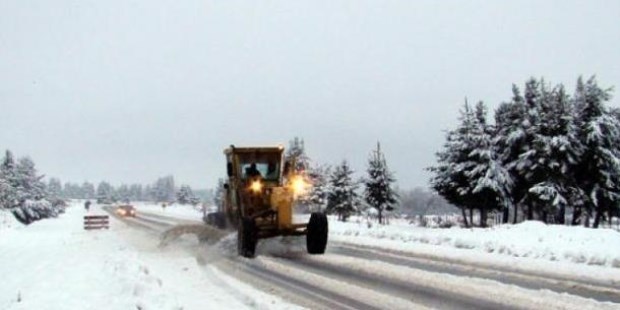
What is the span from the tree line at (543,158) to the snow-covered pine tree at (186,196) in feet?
321

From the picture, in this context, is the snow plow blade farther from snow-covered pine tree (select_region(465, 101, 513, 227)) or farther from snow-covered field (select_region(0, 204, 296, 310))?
snow-covered pine tree (select_region(465, 101, 513, 227))

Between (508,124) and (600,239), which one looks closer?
(600,239)

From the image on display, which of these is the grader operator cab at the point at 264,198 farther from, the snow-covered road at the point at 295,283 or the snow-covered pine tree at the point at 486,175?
the snow-covered pine tree at the point at 486,175

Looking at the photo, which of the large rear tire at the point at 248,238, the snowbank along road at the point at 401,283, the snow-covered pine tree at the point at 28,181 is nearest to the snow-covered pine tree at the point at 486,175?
the snowbank along road at the point at 401,283

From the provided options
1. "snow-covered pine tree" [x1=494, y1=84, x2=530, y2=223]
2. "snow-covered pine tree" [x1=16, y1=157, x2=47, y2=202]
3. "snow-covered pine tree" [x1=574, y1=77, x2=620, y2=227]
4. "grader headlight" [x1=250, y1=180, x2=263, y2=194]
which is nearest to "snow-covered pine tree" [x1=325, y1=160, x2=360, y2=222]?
"snow-covered pine tree" [x1=494, y1=84, x2=530, y2=223]

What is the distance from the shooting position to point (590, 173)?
137 ft

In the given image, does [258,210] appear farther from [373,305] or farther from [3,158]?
[3,158]

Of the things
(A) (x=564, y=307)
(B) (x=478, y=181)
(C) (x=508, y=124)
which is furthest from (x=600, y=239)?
(C) (x=508, y=124)

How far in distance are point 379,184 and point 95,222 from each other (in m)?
22.9

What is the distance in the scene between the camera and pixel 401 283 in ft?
38.0

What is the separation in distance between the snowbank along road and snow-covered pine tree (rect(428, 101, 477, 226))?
27804 millimetres

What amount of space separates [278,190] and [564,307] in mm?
10282

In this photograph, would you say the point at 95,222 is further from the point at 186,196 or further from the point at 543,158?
the point at 186,196

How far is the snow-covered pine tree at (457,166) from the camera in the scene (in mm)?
44094
